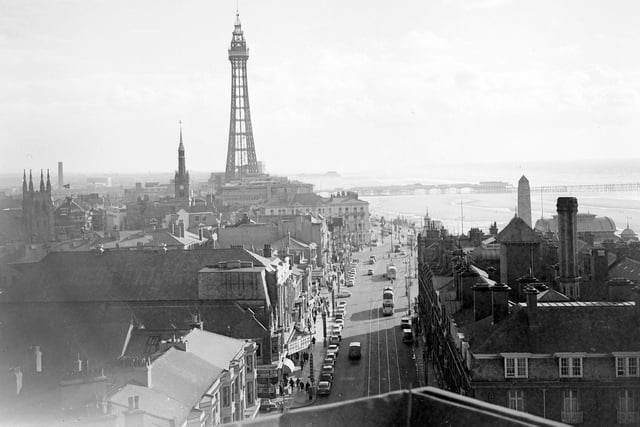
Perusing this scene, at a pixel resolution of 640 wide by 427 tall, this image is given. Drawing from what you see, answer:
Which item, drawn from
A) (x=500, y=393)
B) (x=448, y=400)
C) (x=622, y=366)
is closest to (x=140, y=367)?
(x=500, y=393)

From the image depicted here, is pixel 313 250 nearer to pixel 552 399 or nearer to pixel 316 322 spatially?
pixel 316 322

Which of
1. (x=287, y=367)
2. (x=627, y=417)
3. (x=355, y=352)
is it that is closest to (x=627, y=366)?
(x=627, y=417)

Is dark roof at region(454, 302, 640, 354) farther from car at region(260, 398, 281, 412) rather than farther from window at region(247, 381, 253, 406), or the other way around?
car at region(260, 398, 281, 412)

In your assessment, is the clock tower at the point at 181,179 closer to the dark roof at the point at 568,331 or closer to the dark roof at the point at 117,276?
the dark roof at the point at 117,276

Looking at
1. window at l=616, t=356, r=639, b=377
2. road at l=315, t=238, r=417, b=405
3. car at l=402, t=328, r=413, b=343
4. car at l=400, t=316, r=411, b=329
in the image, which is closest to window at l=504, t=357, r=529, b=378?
window at l=616, t=356, r=639, b=377

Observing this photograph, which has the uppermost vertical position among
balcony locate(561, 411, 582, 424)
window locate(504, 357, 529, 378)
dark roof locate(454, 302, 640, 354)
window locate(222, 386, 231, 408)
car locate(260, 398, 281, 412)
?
dark roof locate(454, 302, 640, 354)
